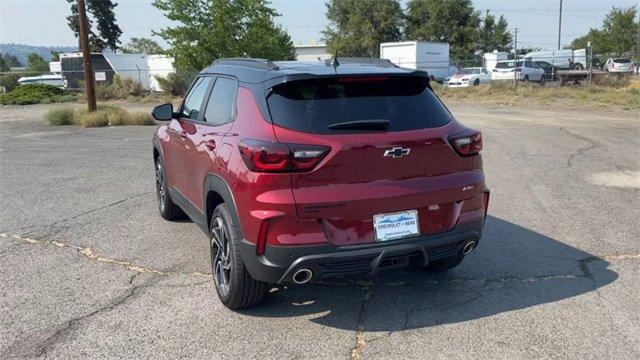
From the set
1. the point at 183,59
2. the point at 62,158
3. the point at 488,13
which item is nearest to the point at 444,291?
the point at 62,158

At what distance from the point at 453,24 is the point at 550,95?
135ft

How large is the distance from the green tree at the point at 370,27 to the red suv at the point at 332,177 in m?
61.7

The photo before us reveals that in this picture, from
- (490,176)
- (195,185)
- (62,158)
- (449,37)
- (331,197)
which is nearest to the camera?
(331,197)

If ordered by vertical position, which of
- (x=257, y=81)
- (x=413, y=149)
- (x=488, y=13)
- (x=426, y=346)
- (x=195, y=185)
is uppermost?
(x=488, y=13)

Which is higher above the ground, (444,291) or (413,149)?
(413,149)

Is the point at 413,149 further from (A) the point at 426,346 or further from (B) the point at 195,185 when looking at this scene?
(B) the point at 195,185

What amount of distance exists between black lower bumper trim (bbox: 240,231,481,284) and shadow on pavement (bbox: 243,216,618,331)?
475 millimetres

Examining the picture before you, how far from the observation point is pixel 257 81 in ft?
13.5

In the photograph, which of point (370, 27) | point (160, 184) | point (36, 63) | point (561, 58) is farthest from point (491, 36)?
point (160, 184)

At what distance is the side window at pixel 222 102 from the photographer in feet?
14.4

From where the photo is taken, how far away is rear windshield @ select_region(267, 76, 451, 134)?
3797 millimetres

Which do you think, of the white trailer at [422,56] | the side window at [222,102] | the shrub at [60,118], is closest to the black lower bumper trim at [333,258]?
the side window at [222,102]

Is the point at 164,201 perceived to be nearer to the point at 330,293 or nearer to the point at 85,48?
the point at 330,293

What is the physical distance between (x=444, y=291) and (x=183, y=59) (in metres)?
26.1
